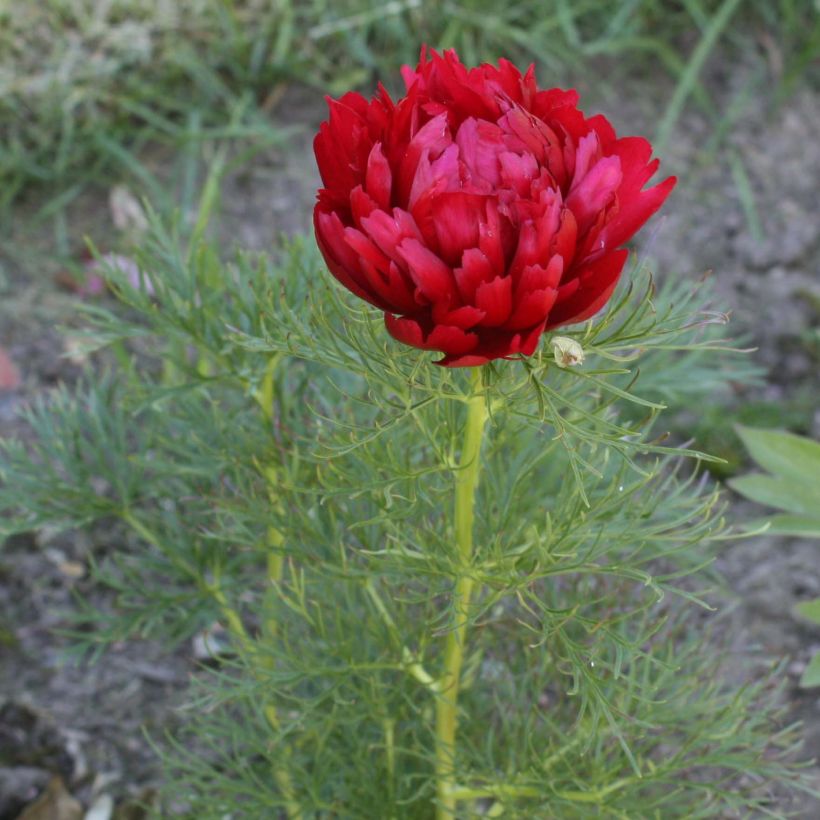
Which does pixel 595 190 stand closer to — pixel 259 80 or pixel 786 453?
pixel 786 453

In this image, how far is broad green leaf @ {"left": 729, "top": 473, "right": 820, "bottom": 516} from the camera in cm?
167

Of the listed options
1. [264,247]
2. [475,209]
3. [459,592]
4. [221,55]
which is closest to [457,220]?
[475,209]

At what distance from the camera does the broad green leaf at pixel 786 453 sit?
1.69m

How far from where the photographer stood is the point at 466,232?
84 cm

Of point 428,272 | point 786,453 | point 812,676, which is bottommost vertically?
point 812,676

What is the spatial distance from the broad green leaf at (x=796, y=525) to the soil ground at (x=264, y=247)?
0.54ft

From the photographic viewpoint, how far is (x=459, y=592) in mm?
1147

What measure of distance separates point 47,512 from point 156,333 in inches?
10.8

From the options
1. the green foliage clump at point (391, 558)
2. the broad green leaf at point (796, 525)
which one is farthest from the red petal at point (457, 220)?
the broad green leaf at point (796, 525)

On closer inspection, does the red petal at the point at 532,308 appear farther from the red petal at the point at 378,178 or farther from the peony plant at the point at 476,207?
the red petal at the point at 378,178

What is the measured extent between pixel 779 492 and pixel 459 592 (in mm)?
716

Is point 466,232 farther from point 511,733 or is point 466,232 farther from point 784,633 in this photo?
point 784,633

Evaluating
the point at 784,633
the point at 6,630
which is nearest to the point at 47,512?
the point at 6,630

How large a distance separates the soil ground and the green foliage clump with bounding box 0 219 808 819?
13cm
